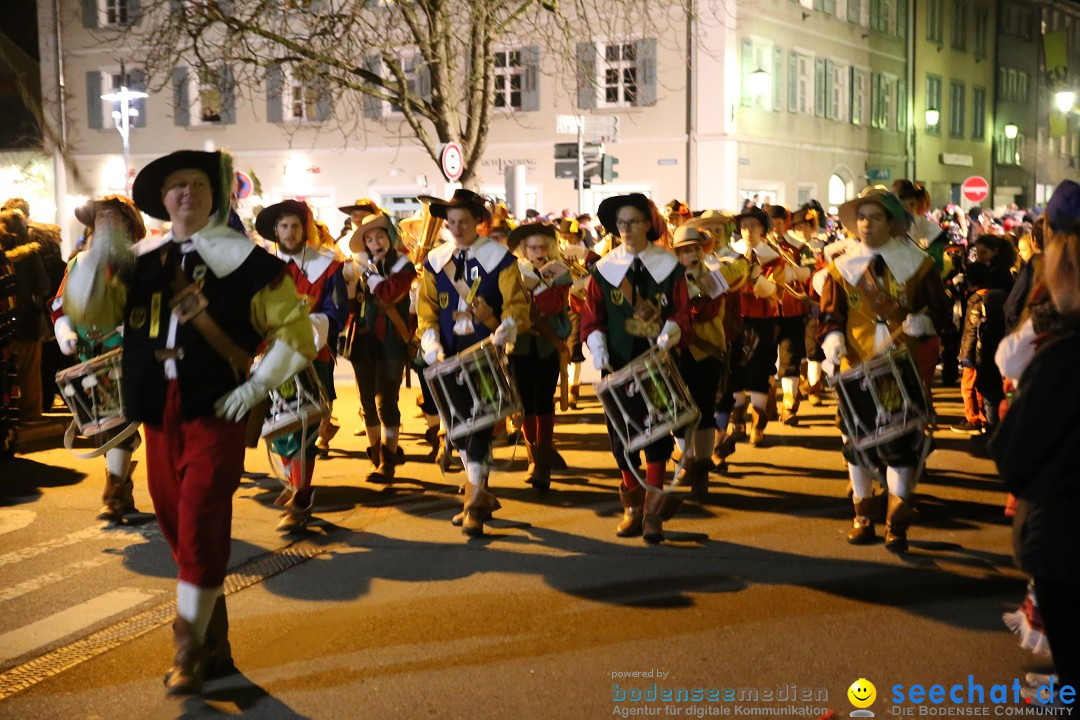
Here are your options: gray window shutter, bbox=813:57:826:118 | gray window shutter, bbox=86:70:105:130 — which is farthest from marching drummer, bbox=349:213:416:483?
gray window shutter, bbox=86:70:105:130

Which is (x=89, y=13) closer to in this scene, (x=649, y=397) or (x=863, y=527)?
(x=649, y=397)

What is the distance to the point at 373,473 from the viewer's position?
9.44m

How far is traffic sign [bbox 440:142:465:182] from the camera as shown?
16.0 metres

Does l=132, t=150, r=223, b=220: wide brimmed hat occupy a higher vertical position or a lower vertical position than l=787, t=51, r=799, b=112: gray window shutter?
lower

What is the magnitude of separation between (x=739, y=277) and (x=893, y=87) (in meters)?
35.7

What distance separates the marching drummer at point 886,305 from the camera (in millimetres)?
6941

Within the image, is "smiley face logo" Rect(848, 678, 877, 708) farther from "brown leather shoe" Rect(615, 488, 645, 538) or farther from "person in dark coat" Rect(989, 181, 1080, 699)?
"brown leather shoe" Rect(615, 488, 645, 538)

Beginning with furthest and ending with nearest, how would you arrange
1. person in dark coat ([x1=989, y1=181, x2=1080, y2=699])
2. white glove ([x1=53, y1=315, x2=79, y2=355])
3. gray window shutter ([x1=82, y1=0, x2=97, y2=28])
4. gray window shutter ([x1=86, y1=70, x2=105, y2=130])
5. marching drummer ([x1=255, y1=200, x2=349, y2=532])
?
gray window shutter ([x1=86, y1=70, x2=105, y2=130]), gray window shutter ([x1=82, y1=0, x2=97, y2=28]), marching drummer ([x1=255, y1=200, x2=349, y2=532]), white glove ([x1=53, y1=315, x2=79, y2=355]), person in dark coat ([x1=989, y1=181, x2=1080, y2=699])

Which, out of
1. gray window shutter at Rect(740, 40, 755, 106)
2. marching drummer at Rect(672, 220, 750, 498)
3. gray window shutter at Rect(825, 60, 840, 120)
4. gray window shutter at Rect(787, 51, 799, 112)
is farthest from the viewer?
gray window shutter at Rect(825, 60, 840, 120)

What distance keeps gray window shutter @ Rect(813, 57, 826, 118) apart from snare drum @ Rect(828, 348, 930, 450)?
31657 mm

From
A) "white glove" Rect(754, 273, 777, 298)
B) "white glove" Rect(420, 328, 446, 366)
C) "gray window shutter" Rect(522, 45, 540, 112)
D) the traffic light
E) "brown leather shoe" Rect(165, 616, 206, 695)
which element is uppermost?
"gray window shutter" Rect(522, 45, 540, 112)

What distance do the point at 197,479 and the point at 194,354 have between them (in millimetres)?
495

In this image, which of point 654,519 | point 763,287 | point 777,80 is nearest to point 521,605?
point 654,519

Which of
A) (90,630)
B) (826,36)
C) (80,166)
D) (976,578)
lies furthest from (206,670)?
(826,36)
